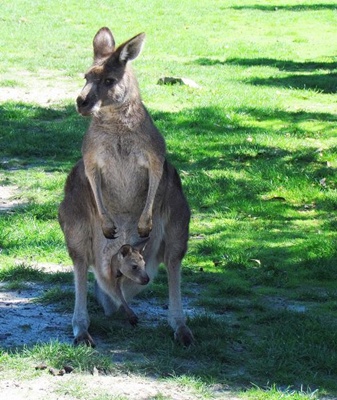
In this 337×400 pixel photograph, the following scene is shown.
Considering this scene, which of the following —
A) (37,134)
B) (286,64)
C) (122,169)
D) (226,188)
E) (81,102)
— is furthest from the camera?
(286,64)

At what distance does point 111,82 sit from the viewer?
486cm

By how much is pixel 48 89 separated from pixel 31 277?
658 cm

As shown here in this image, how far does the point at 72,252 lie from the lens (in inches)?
200

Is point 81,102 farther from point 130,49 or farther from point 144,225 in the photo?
point 144,225

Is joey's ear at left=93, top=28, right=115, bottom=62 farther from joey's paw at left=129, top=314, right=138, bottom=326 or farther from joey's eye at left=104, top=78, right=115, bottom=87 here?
joey's paw at left=129, top=314, right=138, bottom=326

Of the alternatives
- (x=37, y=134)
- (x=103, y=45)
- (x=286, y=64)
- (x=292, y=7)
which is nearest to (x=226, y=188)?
(x=37, y=134)

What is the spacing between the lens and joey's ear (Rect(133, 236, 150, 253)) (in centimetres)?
500

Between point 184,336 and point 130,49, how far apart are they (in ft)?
5.11

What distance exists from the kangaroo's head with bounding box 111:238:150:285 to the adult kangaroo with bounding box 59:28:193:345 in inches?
4.2

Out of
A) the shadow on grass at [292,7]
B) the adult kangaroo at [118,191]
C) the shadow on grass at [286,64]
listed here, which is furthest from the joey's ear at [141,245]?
the shadow on grass at [292,7]

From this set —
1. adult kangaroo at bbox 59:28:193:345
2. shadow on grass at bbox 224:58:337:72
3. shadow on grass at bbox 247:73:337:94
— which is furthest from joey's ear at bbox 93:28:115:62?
shadow on grass at bbox 224:58:337:72

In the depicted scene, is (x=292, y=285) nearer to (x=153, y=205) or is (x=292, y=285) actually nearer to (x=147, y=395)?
(x=153, y=205)

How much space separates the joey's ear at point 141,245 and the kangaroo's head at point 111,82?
75cm

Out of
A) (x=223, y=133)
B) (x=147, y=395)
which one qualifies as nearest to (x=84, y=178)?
(x=147, y=395)
